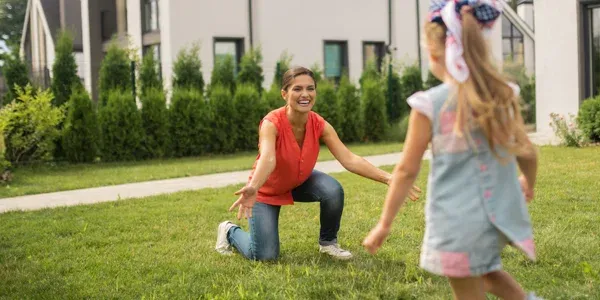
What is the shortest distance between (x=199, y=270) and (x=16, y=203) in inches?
194

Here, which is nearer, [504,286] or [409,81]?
[504,286]

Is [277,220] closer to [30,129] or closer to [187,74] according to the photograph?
[30,129]

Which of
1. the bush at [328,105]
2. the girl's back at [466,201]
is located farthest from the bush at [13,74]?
the girl's back at [466,201]

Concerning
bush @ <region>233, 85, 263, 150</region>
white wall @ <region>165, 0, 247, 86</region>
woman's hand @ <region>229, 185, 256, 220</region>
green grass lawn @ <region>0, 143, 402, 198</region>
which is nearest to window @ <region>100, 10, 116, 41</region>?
white wall @ <region>165, 0, 247, 86</region>

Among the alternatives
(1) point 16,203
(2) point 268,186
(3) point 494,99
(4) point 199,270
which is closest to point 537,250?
(2) point 268,186

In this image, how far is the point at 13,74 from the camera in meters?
16.2

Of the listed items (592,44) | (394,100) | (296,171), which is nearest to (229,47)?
(394,100)

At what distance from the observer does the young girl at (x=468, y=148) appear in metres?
2.88

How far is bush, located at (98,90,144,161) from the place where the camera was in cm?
1584

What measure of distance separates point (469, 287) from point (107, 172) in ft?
35.1

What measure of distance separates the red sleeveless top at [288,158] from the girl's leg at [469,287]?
2514 mm

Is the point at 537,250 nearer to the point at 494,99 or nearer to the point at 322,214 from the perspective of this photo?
the point at 322,214

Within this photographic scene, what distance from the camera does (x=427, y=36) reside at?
9.93 ft

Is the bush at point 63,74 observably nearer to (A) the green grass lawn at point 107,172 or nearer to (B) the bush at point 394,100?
(A) the green grass lawn at point 107,172
